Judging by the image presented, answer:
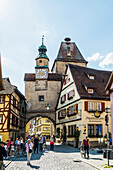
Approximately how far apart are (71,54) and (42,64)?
10.4 m

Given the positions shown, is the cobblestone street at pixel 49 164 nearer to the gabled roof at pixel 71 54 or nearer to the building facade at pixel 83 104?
the building facade at pixel 83 104

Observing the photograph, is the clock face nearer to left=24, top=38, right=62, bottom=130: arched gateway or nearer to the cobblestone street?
left=24, top=38, right=62, bottom=130: arched gateway

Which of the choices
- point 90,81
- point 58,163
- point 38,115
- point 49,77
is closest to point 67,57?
point 49,77

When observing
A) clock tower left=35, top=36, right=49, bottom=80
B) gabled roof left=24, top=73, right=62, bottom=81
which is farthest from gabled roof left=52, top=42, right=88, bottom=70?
gabled roof left=24, top=73, right=62, bottom=81

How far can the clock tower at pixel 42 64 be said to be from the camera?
41.8 metres

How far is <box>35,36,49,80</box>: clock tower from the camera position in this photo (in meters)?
41.8

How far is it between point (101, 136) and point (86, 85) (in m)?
6.79

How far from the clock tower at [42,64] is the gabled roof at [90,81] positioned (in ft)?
28.9

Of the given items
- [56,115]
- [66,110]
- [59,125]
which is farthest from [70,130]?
[56,115]

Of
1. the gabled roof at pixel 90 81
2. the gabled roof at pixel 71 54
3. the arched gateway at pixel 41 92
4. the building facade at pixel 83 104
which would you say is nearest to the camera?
the building facade at pixel 83 104

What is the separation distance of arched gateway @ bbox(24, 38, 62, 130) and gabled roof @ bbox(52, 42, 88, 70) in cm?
876

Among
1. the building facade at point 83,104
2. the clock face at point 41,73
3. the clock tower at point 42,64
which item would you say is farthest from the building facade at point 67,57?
the building facade at point 83,104

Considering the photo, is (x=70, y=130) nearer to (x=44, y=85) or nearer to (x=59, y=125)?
(x=59, y=125)

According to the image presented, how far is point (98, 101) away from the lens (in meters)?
29.0
